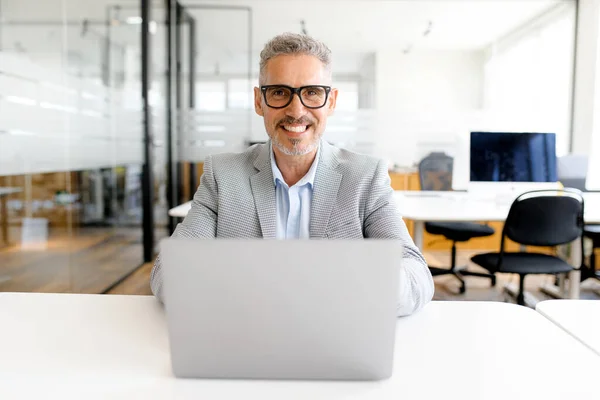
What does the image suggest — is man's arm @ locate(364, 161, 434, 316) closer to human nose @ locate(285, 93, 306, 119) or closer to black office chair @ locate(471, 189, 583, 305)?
human nose @ locate(285, 93, 306, 119)

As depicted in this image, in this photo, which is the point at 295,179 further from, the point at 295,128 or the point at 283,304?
the point at 283,304

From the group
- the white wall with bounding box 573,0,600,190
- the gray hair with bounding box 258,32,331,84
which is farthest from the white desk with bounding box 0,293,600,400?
the white wall with bounding box 573,0,600,190

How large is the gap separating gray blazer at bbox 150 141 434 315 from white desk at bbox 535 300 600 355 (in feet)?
1.26

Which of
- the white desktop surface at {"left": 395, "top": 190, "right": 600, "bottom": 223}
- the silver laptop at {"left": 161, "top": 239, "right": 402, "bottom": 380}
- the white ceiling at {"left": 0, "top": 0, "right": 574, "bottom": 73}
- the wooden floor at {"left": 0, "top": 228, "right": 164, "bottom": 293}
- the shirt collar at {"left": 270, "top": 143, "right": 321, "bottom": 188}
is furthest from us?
the white ceiling at {"left": 0, "top": 0, "right": 574, "bottom": 73}

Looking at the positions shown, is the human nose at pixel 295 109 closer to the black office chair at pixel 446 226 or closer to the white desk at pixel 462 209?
the white desk at pixel 462 209

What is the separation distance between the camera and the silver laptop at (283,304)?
694 millimetres

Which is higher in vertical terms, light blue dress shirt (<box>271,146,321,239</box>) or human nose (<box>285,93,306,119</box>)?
human nose (<box>285,93,306,119</box>)

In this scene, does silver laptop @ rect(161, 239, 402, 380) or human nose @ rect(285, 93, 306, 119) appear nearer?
silver laptop @ rect(161, 239, 402, 380)

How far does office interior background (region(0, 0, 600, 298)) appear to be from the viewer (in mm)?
2895

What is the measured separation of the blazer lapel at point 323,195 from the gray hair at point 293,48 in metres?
0.28

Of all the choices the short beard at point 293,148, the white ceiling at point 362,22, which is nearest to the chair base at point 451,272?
the short beard at point 293,148

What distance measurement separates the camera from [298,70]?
1384 mm

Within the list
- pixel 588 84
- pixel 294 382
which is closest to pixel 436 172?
pixel 588 84

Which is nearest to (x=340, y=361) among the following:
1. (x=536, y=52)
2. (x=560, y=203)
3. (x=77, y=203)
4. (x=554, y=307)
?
(x=554, y=307)
